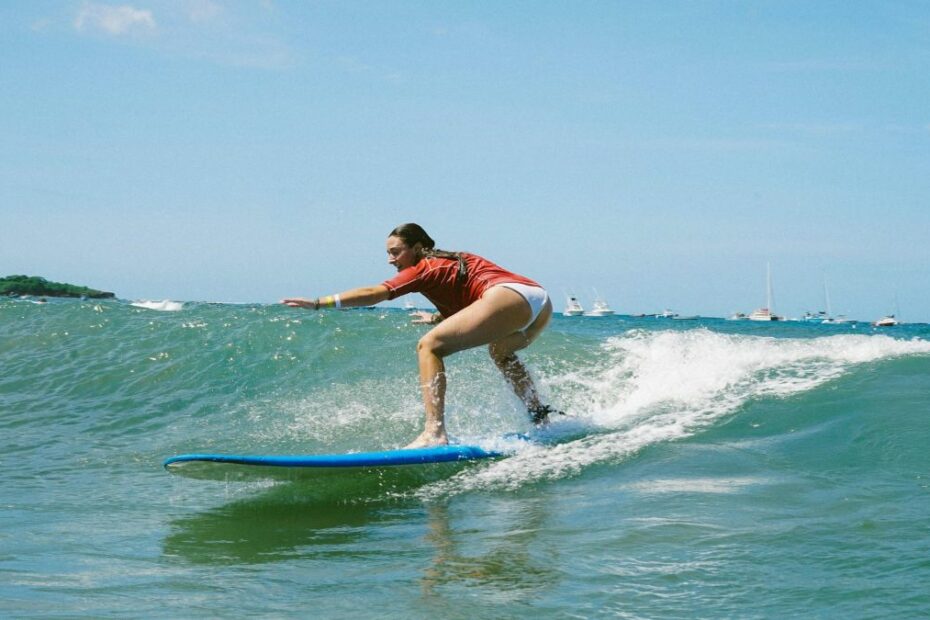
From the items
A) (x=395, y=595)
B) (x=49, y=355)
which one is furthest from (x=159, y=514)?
(x=49, y=355)

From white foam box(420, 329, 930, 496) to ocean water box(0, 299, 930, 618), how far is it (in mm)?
43

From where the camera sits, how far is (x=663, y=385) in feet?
30.3

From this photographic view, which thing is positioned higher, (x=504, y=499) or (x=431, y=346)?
(x=431, y=346)

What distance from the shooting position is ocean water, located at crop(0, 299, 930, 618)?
347cm

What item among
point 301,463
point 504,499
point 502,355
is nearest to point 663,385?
point 502,355

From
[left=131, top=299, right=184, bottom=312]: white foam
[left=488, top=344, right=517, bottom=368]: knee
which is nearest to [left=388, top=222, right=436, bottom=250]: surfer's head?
[left=488, top=344, right=517, bottom=368]: knee

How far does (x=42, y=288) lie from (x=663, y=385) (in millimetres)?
67041

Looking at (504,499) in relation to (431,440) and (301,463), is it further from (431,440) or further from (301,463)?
(301,463)

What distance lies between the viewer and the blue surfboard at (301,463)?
532 centimetres

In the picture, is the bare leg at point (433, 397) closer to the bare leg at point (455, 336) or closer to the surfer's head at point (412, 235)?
the bare leg at point (455, 336)

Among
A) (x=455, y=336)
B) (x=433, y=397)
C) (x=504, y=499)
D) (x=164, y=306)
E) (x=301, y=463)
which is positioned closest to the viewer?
(x=504, y=499)

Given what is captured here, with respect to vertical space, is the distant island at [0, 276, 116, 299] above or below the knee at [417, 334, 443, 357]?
above

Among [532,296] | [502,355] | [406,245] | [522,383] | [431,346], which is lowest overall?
[522,383]

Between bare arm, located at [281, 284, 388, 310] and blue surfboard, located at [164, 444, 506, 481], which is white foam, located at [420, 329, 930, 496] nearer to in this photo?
blue surfboard, located at [164, 444, 506, 481]
